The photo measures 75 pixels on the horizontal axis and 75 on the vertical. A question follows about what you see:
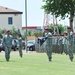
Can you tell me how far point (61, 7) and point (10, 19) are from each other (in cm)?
3403

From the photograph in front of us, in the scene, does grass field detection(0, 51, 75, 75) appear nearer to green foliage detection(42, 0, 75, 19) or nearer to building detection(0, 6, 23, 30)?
green foliage detection(42, 0, 75, 19)

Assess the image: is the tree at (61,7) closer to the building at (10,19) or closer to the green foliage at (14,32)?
the green foliage at (14,32)

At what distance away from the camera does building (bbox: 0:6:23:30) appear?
9238 centimetres

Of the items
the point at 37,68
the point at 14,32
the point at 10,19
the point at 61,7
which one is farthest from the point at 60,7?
the point at 37,68

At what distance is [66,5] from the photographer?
60.0 metres

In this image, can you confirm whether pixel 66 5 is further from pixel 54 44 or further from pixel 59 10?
pixel 54 44

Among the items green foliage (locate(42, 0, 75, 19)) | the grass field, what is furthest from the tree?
the grass field

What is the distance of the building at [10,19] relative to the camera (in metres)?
92.4

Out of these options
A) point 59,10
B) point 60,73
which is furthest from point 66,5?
point 60,73

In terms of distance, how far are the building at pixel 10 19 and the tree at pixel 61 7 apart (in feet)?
101

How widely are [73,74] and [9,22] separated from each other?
7694 cm

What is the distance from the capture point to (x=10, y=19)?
93.0 metres

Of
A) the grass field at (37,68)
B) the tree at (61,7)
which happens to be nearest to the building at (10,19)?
the tree at (61,7)

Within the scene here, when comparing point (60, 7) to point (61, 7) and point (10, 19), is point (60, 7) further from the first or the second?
point (10, 19)
